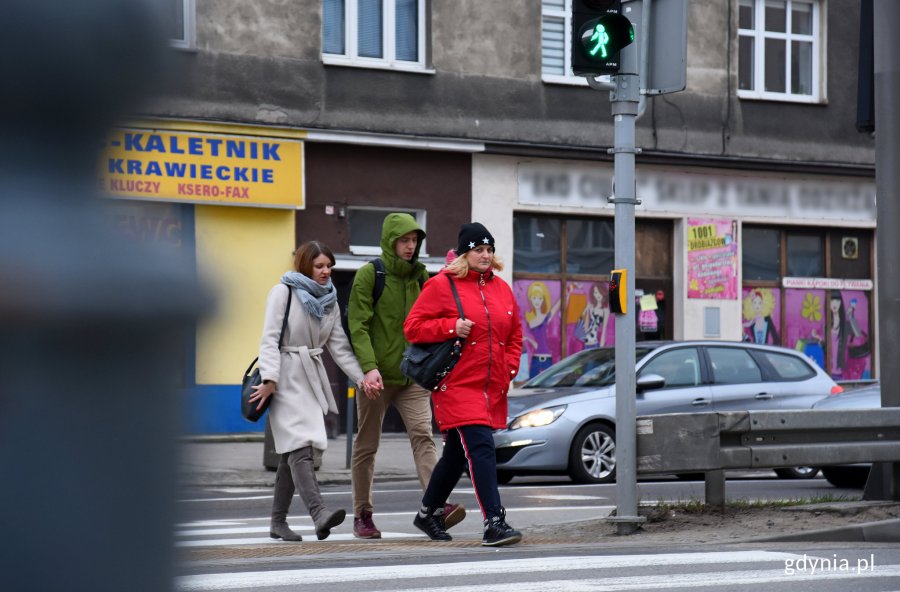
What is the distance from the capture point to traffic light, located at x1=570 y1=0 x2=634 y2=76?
336 inches

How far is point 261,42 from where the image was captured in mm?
20688

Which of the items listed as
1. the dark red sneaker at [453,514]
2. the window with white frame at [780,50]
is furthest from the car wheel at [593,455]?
the window with white frame at [780,50]

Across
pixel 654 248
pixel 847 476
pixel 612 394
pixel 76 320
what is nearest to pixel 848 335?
pixel 654 248

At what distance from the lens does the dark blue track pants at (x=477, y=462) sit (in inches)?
324

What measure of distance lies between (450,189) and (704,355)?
767 cm

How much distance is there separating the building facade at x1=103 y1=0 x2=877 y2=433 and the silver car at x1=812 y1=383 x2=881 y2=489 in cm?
732

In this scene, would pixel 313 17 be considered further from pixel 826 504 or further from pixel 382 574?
pixel 382 574

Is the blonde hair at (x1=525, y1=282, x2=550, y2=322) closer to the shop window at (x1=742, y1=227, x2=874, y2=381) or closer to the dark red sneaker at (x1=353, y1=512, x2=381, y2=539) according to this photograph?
the shop window at (x1=742, y1=227, x2=874, y2=381)

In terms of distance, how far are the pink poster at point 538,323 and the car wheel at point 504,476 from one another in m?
7.86

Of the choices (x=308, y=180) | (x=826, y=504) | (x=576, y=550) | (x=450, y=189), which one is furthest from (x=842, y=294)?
(x=576, y=550)

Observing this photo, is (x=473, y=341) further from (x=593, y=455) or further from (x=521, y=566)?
(x=593, y=455)

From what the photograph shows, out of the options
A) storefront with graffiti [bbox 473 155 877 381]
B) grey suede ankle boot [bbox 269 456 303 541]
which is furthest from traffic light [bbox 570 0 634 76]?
storefront with graffiti [bbox 473 155 877 381]

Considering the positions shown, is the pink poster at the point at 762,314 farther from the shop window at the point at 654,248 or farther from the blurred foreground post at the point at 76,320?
the blurred foreground post at the point at 76,320

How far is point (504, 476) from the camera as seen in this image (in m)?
14.7
